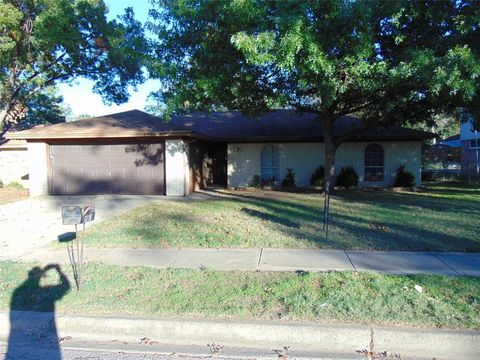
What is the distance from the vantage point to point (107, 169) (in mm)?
17250

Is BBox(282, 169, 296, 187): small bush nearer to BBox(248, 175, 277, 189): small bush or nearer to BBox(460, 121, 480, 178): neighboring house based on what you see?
BBox(248, 175, 277, 189): small bush

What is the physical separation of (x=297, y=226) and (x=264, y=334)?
519 centimetres

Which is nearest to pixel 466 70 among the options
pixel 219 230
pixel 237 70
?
pixel 237 70

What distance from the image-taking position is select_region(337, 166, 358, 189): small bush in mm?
19312

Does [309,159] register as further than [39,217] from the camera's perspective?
Yes

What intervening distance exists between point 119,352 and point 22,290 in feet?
7.24

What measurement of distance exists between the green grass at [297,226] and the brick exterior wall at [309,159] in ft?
21.2

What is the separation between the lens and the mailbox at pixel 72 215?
5.30m

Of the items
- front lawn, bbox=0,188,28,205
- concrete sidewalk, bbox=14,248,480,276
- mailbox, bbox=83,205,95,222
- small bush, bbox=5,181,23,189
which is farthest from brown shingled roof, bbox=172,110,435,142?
mailbox, bbox=83,205,95,222

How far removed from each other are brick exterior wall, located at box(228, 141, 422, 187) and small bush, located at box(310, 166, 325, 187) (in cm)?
27

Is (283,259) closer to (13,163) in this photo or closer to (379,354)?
(379,354)

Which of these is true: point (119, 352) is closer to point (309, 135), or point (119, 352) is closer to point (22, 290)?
point (22, 290)

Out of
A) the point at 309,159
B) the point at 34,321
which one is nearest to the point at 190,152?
the point at 309,159

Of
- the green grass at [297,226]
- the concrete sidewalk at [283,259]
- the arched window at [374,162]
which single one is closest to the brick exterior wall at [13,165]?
the green grass at [297,226]
